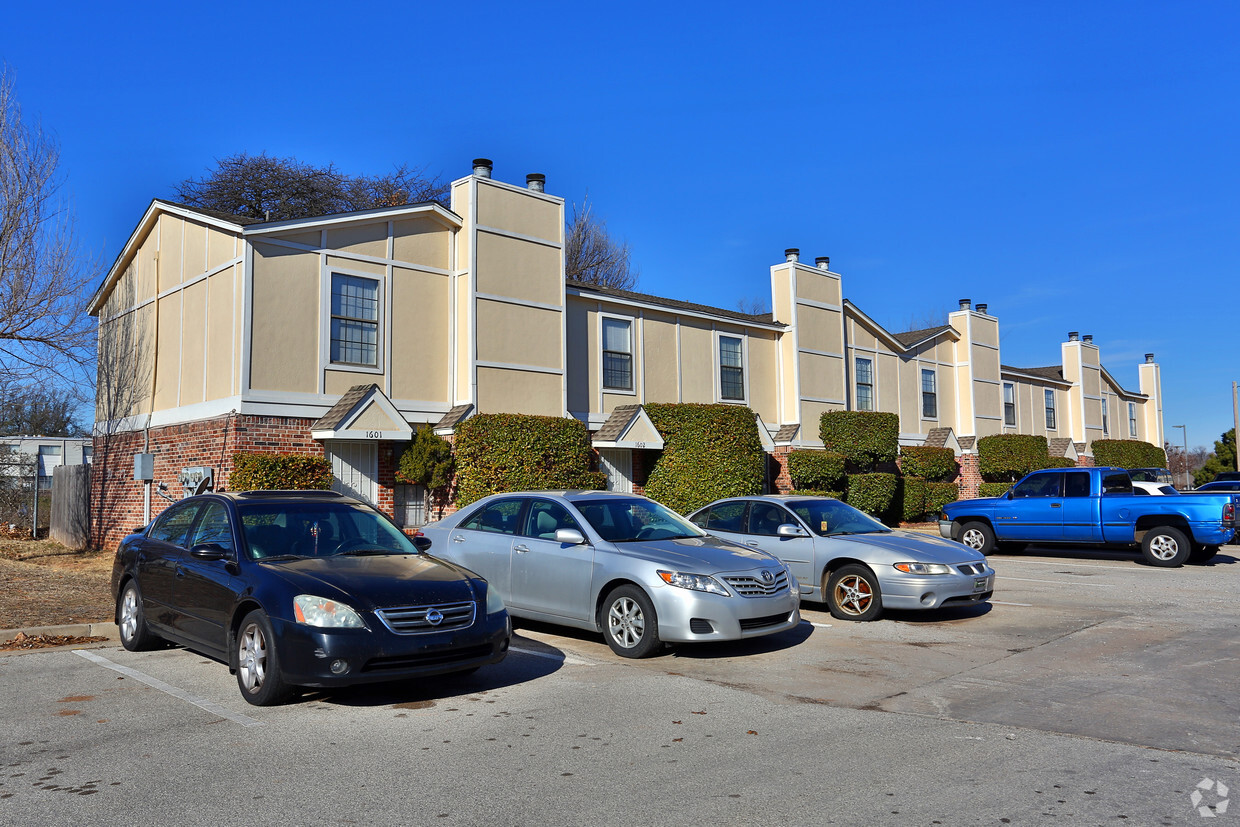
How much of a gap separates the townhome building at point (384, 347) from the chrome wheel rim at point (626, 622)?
871cm

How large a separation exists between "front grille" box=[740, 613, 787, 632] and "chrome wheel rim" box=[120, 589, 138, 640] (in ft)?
18.1

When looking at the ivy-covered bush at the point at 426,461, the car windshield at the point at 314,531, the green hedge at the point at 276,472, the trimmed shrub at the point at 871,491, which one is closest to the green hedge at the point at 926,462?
the trimmed shrub at the point at 871,491

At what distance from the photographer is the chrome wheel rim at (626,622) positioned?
8.32 m

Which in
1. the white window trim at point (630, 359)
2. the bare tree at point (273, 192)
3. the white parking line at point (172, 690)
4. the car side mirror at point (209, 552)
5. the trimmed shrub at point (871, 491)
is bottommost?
the white parking line at point (172, 690)

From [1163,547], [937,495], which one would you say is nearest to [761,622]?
[1163,547]

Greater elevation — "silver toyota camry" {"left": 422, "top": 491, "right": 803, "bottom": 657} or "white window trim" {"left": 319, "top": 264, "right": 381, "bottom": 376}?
"white window trim" {"left": 319, "top": 264, "right": 381, "bottom": 376}

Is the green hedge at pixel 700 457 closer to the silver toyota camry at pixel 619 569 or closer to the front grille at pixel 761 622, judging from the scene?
the silver toyota camry at pixel 619 569

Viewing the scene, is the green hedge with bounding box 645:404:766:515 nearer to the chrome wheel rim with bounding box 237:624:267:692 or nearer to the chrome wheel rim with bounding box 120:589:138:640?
the chrome wheel rim with bounding box 120:589:138:640

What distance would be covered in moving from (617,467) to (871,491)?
7.58m

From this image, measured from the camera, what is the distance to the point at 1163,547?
16.5 m

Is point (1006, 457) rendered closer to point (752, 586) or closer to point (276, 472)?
point (276, 472)

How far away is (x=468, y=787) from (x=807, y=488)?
20.1 metres
